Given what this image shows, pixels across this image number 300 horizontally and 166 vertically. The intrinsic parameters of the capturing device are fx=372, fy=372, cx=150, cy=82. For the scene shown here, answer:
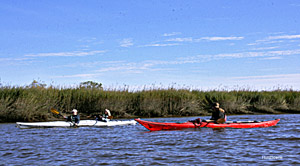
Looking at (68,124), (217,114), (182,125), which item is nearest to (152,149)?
(182,125)

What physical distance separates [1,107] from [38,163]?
1131 centimetres

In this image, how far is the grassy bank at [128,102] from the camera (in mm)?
19250

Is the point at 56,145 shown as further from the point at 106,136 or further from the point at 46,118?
the point at 46,118

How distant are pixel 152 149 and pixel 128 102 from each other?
12.9 m

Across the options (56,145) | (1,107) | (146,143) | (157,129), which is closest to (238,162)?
(146,143)

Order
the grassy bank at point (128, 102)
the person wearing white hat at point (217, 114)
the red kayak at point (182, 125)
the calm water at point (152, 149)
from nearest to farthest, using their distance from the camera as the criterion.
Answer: the calm water at point (152, 149), the red kayak at point (182, 125), the person wearing white hat at point (217, 114), the grassy bank at point (128, 102)

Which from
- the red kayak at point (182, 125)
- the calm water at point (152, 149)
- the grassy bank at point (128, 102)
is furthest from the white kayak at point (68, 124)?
the grassy bank at point (128, 102)

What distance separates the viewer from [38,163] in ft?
26.8

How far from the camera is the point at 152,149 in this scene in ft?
32.4

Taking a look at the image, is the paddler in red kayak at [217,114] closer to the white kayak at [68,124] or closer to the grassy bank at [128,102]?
the white kayak at [68,124]

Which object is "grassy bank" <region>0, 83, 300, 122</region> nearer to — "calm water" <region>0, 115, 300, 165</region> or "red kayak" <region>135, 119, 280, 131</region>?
"calm water" <region>0, 115, 300, 165</region>

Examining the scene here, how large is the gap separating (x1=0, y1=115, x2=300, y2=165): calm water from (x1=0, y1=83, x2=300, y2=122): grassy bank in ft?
19.1

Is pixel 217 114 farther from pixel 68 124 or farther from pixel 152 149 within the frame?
pixel 68 124

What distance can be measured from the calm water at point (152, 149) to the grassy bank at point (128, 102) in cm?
583
